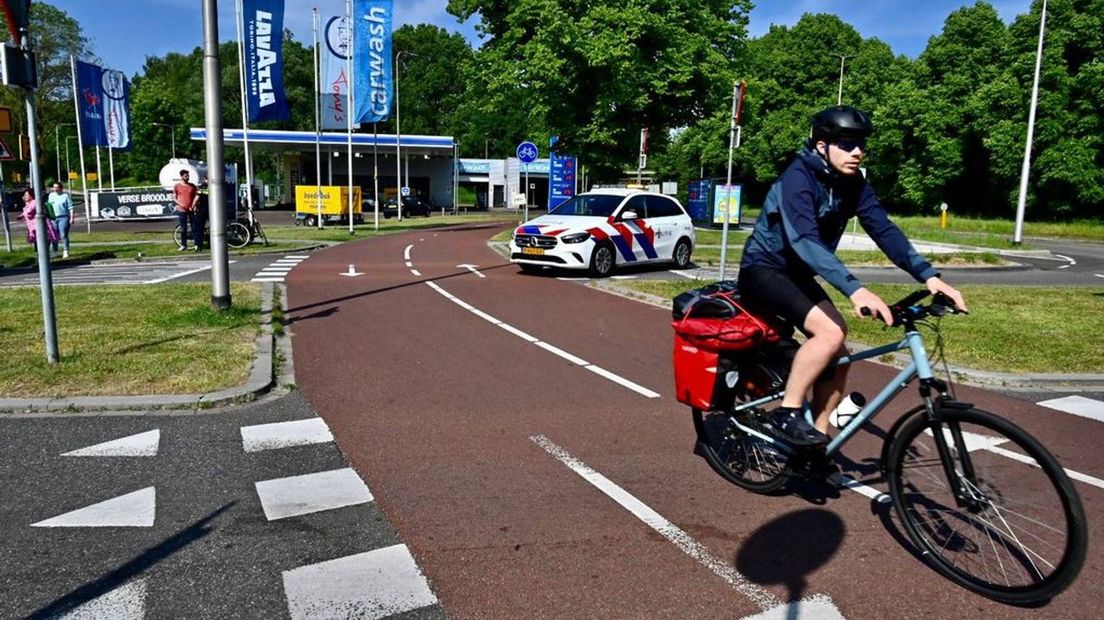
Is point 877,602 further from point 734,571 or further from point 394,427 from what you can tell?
point 394,427


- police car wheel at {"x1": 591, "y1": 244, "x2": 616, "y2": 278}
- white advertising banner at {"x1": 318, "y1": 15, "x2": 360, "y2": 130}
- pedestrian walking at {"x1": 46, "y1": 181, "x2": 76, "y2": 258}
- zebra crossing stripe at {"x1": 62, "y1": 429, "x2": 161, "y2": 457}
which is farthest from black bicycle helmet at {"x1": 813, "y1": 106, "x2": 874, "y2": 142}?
white advertising banner at {"x1": 318, "y1": 15, "x2": 360, "y2": 130}

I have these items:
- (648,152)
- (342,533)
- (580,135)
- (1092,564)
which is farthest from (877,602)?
(648,152)

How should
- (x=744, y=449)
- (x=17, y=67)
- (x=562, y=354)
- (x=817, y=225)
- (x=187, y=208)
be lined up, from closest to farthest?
1. (x=817, y=225)
2. (x=744, y=449)
3. (x=17, y=67)
4. (x=562, y=354)
5. (x=187, y=208)

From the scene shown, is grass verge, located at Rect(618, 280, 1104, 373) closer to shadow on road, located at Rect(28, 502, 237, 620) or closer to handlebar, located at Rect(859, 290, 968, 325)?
handlebar, located at Rect(859, 290, 968, 325)

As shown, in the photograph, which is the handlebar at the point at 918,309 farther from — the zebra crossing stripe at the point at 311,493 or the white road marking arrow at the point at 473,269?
the white road marking arrow at the point at 473,269

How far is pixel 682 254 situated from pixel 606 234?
9.02ft

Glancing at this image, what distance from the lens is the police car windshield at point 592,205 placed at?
1602cm

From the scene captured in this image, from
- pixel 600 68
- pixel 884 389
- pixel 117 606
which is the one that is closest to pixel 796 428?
pixel 884 389

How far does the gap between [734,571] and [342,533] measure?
6.14 feet

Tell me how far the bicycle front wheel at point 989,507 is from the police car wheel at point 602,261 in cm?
1162

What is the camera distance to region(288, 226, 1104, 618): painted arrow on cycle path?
3283 millimetres

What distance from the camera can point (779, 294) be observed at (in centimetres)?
388

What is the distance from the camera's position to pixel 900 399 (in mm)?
6598

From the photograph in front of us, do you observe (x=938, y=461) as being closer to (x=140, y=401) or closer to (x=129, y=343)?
(x=140, y=401)
